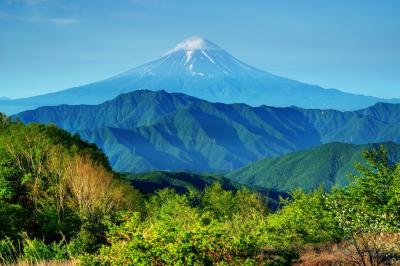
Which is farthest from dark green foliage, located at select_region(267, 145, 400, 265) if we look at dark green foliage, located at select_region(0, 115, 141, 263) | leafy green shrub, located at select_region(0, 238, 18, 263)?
dark green foliage, located at select_region(0, 115, 141, 263)

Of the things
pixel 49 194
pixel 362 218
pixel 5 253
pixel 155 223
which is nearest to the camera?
pixel 155 223

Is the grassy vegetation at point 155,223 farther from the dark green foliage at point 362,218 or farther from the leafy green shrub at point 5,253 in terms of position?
the leafy green shrub at point 5,253

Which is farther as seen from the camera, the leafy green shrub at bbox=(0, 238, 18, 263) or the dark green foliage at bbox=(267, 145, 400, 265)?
the dark green foliage at bbox=(267, 145, 400, 265)

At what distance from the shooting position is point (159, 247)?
32.1 ft

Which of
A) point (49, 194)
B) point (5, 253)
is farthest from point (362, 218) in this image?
point (49, 194)

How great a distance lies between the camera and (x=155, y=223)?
13.5 metres

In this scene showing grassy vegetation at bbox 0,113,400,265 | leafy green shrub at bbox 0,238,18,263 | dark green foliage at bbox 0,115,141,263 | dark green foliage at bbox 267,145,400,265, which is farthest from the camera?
dark green foliage at bbox 0,115,141,263

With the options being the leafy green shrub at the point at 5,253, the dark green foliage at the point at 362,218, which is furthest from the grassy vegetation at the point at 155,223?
the leafy green shrub at the point at 5,253

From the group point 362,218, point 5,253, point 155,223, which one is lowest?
point 5,253

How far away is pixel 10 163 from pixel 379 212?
3948 centimetres

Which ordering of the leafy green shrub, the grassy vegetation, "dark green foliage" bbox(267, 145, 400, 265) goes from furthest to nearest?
"dark green foliage" bbox(267, 145, 400, 265) < the leafy green shrub < the grassy vegetation

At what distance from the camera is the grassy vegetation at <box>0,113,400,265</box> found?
10.3 metres

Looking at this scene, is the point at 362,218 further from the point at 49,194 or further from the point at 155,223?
the point at 49,194

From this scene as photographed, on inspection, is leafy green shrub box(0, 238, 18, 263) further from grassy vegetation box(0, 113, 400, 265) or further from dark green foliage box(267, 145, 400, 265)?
dark green foliage box(267, 145, 400, 265)
